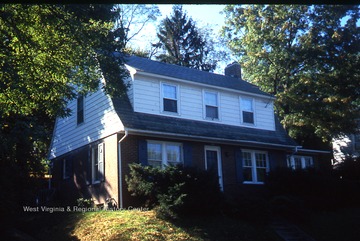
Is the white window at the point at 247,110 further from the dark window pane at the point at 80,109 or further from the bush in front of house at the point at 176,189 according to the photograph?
the dark window pane at the point at 80,109

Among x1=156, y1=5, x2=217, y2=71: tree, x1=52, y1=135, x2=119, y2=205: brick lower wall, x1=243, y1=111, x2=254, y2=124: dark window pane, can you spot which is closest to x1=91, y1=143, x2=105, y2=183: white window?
x1=52, y1=135, x2=119, y2=205: brick lower wall

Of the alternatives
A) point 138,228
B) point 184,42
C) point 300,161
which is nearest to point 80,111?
point 138,228

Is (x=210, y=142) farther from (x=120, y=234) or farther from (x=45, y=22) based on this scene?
(x=45, y=22)

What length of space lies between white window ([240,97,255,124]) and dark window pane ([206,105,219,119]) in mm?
1730

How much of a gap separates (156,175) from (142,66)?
22.2ft

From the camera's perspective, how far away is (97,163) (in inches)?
677

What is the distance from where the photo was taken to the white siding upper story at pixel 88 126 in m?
16.6

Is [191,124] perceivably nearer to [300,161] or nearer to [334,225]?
[334,225]

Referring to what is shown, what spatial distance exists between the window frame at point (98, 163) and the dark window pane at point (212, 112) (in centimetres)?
528

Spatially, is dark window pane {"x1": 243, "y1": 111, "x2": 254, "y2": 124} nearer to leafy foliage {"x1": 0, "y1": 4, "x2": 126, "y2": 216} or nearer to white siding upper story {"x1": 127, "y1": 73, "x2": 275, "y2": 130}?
white siding upper story {"x1": 127, "y1": 73, "x2": 275, "y2": 130}

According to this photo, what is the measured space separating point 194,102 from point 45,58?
339 inches

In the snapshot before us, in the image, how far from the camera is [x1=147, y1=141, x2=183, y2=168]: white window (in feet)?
54.0

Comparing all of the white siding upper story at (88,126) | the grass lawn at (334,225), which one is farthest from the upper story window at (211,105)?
the grass lawn at (334,225)

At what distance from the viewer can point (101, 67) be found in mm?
12852
